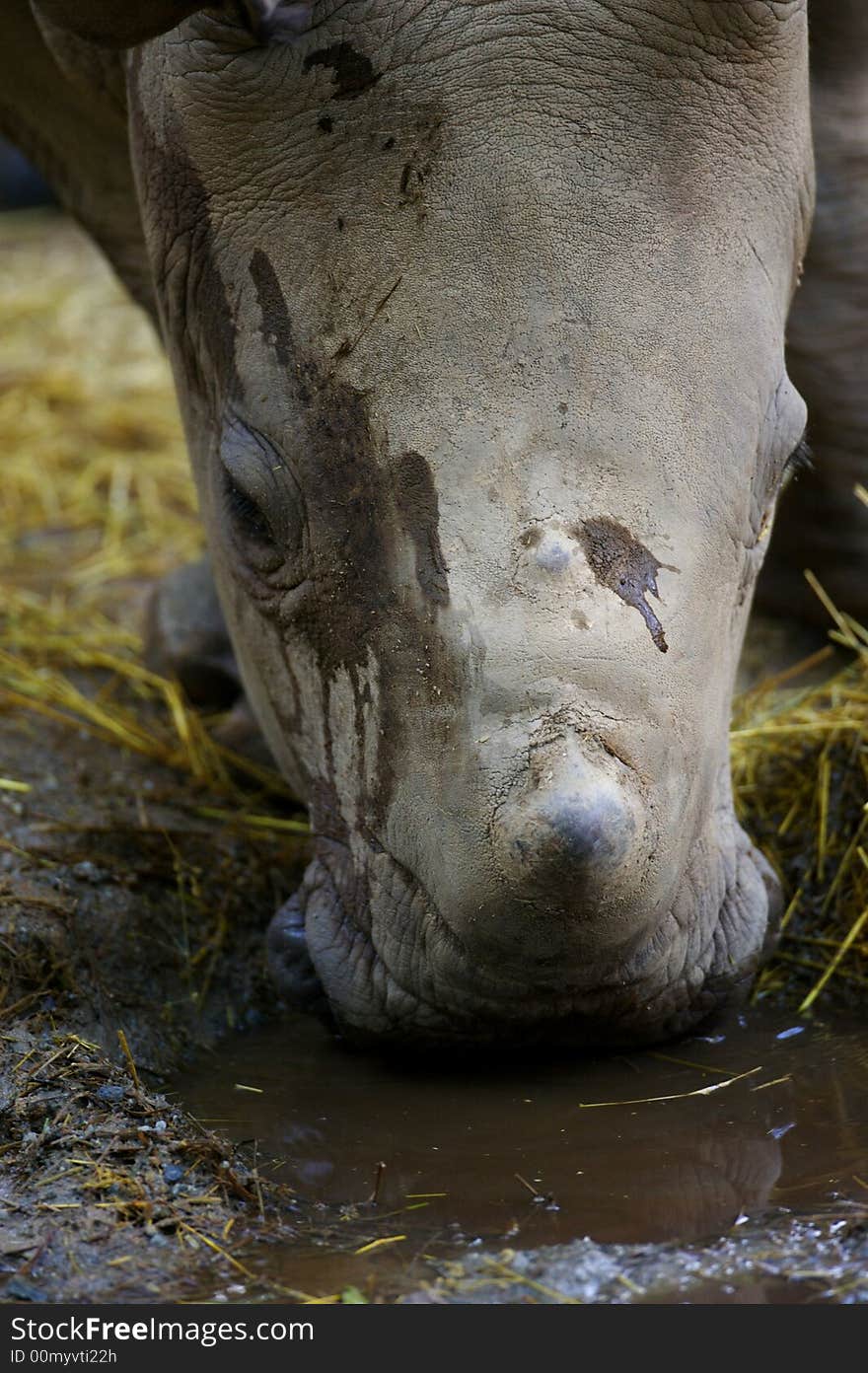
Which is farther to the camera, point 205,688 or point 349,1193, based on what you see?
point 205,688

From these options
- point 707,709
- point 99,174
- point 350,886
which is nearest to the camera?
point 707,709

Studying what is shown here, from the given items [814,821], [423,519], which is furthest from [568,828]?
[814,821]

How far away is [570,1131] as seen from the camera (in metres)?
2.92

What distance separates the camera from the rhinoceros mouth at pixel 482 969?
293cm

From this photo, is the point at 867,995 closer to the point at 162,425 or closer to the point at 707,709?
the point at 707,709

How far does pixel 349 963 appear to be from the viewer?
316 centimetres

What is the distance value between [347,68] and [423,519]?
2.39 ft

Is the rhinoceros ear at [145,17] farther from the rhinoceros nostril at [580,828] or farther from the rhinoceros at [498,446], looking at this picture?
the rhinoceros nostril at [580,828]

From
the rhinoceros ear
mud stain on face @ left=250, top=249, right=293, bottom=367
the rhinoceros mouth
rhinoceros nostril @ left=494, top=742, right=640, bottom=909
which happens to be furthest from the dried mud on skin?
the rhinoceros ear

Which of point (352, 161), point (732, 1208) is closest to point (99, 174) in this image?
point (352, 161)

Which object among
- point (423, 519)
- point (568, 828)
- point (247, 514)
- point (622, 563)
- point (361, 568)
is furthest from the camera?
point (247, 514)

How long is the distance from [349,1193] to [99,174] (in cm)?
279

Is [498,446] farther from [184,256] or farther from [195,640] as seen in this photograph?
[195,640]

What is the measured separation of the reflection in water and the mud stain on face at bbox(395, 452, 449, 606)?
0.83 meters
